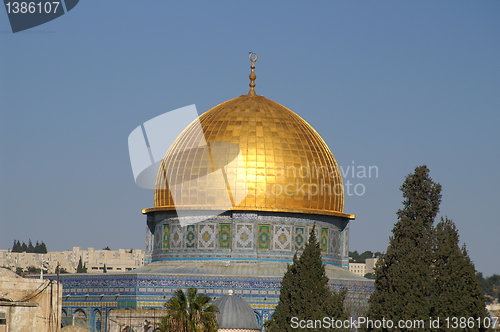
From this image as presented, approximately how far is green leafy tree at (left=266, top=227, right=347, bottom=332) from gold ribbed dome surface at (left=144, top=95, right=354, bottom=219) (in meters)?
12.5

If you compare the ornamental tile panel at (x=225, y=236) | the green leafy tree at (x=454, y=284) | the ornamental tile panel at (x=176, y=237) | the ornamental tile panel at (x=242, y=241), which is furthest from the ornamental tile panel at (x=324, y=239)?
the green leafy tree at (x=454, y=284)

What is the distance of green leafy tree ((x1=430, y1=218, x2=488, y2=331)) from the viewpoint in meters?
27.7

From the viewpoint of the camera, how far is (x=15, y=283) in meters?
32.9

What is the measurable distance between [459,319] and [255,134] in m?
18.4

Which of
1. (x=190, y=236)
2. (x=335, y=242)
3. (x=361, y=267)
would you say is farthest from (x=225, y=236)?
(x=361, y=267)

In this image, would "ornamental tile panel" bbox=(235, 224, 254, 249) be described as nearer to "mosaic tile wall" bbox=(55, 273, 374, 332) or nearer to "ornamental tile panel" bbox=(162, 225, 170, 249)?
"mosaic tile wall" bbox=(55, 273, 374, 332)

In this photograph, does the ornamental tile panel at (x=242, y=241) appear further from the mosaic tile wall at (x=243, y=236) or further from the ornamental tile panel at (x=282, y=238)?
the ornamental tile panel at (x=282, y=238)

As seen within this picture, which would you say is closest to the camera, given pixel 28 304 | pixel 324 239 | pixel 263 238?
pixel 28 304

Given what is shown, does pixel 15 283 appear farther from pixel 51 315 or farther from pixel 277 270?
pixel 277 270

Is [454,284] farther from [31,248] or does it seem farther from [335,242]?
[31,248]

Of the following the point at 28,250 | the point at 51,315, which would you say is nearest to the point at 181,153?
the point at 51,315

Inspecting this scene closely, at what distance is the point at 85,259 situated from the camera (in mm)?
98500

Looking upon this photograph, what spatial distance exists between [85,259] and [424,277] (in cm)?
7207

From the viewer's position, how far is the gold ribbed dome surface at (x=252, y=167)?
144 feet
